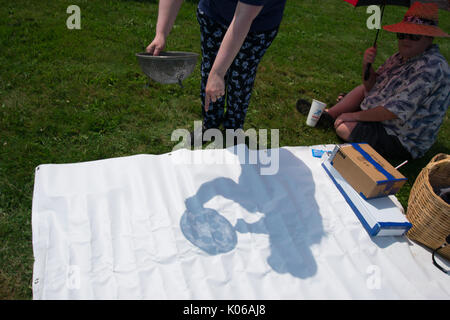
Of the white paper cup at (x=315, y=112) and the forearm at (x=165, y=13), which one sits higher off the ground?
the forearm at (x=165, y=13)

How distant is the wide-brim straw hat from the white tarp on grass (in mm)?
1356

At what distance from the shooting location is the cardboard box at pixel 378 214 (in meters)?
1.95

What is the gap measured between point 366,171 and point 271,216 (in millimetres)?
770

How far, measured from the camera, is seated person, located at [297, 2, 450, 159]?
2295 millimetres

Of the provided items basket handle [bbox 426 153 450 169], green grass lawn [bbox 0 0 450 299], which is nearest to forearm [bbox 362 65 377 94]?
green grass lawn [bbox 0 0 450 299]

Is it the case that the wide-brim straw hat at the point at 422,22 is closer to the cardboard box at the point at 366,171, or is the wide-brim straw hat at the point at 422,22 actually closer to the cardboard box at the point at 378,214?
the cardboard box at the point at 366,171

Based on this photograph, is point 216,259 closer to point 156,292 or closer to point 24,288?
point 156,292

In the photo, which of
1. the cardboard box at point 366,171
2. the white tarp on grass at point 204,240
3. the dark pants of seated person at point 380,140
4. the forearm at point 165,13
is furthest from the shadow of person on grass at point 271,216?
the forearm at point 165,13

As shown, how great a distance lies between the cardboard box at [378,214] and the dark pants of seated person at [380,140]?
2.04 ft

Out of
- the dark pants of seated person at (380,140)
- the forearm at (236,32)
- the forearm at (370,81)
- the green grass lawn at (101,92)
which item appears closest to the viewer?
the forearm at (236,32)

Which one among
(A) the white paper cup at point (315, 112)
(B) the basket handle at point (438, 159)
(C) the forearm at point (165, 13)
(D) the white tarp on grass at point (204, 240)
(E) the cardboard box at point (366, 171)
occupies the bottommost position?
(D) the white tarp on grass at point (204, 240)

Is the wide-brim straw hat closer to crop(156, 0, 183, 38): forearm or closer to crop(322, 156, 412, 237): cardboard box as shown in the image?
crop(322, 156, 412, 237): cardboard box

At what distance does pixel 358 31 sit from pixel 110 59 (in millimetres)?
5103

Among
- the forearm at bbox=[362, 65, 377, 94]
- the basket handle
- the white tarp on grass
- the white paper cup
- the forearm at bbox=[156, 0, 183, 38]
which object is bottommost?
the white tarp on grass
